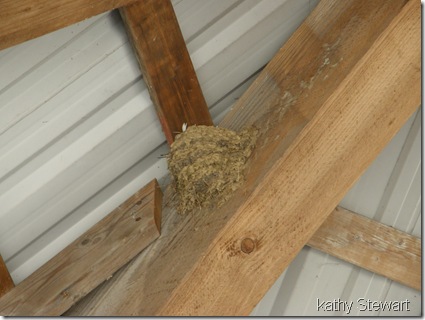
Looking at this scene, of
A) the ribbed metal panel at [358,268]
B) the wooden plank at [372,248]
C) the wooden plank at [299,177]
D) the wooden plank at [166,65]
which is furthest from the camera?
the ribbed metal panel at [358,268]

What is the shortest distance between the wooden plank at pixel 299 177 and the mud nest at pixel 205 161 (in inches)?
5.8

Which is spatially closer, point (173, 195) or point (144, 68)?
point (144, 68)

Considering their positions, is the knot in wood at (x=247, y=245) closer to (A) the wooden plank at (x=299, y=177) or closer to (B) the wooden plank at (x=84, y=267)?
(A) the wooden plank at (x=299, y=177)

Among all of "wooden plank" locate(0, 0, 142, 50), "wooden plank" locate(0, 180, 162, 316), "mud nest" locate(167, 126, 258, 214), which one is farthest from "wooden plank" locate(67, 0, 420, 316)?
"wooden plank" locate(0, 0, 142, 50)

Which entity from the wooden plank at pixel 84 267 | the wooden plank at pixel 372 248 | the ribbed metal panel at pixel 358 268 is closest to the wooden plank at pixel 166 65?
the wooden plank at pixel 84 267

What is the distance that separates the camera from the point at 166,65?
10.5 feet

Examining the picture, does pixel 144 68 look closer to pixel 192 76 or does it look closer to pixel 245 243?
pixel 192 76

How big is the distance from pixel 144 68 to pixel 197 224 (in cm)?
66

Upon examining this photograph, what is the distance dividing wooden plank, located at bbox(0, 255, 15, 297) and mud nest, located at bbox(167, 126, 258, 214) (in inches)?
31.5

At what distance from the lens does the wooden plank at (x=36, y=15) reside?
234cm

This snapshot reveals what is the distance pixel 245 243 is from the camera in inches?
108

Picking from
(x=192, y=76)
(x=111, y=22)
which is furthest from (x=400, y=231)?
(x=111, y=22)

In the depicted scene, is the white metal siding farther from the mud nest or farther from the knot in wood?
the knot in wood

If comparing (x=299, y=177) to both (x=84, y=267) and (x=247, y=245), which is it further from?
(x=84, y=267)
